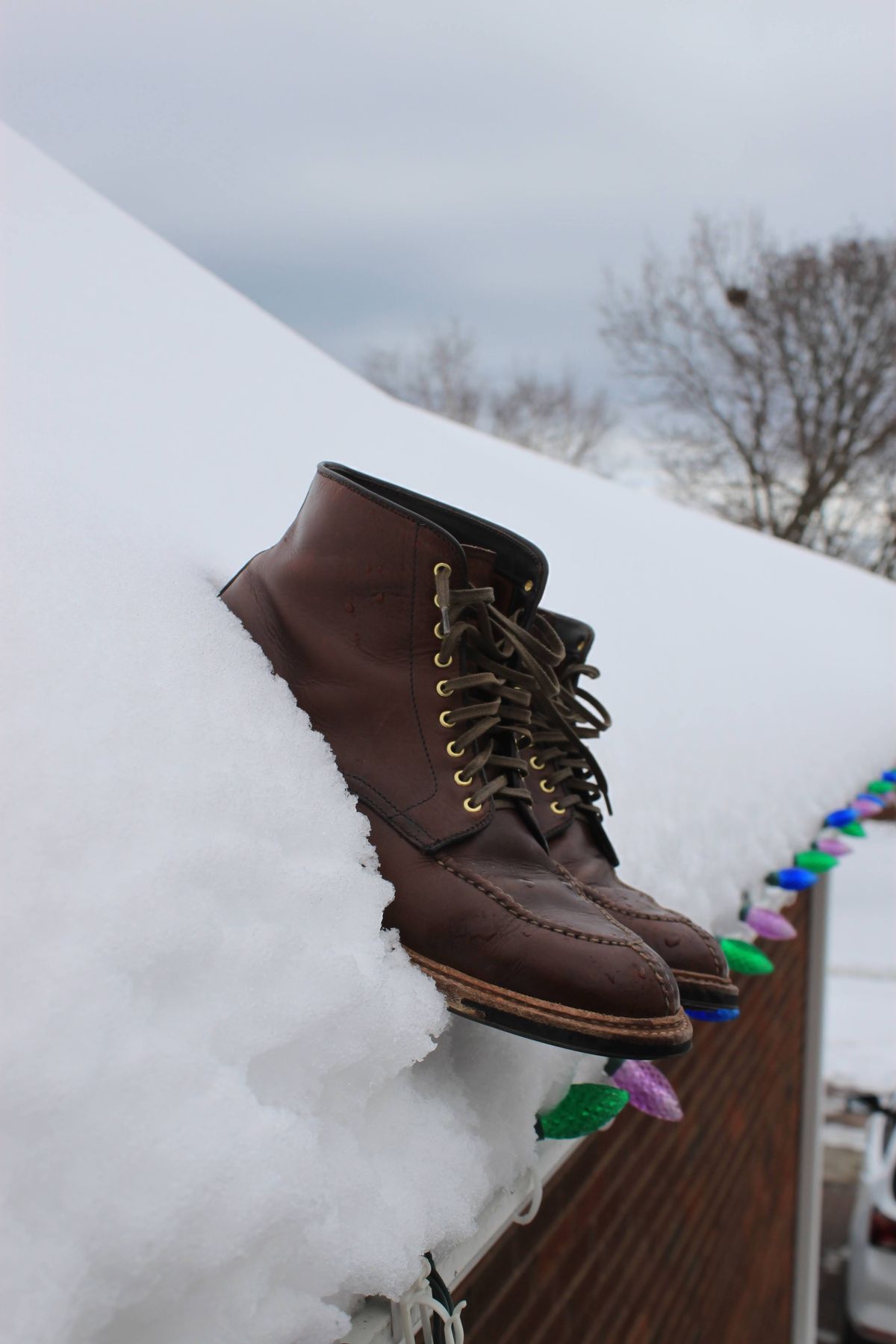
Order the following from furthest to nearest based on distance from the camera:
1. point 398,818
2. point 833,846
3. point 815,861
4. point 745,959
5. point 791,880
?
point 833,846
point 815,861
point 791,880
point 745,959
point 398,818

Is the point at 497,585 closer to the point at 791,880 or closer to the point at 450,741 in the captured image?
the point at 450,741

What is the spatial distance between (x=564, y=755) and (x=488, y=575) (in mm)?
286

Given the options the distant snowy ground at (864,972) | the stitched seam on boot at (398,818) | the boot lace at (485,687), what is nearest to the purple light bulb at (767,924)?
the boot lace at (485,687)

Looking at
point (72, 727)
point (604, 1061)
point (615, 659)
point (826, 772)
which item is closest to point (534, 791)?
point (604, 1061)

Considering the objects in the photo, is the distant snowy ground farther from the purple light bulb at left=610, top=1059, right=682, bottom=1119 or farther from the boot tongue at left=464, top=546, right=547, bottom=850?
the boot tongue at left=464, top=546, right=547, bottom=850

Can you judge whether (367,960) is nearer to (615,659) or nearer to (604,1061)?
(604,1061)

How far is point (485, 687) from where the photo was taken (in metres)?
1.00

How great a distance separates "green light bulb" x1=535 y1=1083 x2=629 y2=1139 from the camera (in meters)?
1.01

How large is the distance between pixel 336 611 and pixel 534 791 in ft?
1.04

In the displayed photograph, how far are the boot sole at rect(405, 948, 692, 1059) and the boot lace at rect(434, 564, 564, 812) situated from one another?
6.8 inches

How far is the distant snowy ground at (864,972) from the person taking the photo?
357 inches

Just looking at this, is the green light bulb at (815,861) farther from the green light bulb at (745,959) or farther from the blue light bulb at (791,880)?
the green light bulb at (745,959)

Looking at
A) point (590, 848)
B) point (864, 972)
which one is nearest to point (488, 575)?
point (590, 848)

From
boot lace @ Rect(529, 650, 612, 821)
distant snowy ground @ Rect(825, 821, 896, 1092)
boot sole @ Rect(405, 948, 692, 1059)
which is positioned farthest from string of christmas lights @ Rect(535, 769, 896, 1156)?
distant snowy ground @ Rect(825, 821, 896, 1092)
